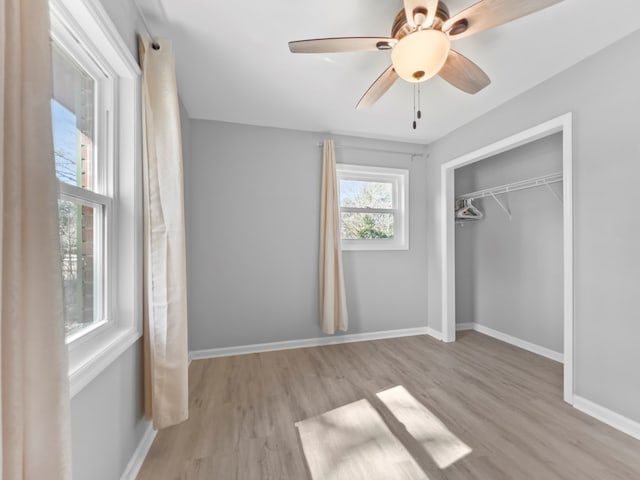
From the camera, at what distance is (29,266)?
636 millimetres

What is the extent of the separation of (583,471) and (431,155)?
3.13m

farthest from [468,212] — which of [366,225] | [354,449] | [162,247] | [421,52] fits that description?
[162,247]

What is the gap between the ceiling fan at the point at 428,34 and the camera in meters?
1.24

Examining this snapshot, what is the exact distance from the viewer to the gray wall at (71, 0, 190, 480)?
1020mm

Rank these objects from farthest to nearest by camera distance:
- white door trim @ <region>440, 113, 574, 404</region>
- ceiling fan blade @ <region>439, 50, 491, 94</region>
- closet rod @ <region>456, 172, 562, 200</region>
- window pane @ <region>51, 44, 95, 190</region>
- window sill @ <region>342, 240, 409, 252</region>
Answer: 1. window sill @ <region>342, 240, 409, 252</region>
2. closet rod @ <region>456, 172, 562, 200</region>
3. white door trim @ <region>440, 113, 574, 404</region>
4. ceiling fan blade @ <region>439, 50, 491, 94</region>
5. window pane @ <region>51, 44, 95, 190</region>

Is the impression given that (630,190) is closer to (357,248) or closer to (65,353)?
(357,248)

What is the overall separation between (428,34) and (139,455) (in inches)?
103

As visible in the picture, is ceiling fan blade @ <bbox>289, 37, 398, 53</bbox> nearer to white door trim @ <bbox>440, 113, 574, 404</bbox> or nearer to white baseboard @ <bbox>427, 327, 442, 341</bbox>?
white door trim @ <bbox>440, 113, 574, 404</bbox>

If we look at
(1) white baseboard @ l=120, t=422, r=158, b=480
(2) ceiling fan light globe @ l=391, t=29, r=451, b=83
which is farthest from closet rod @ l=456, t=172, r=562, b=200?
(1) white baseboard @ l=120, t=422, r=158, b=480

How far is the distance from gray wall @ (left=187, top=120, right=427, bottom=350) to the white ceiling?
1.09 ft

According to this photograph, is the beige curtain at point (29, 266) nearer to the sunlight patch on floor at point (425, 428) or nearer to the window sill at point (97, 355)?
the window sill at point (97, 355)

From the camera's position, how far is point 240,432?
5.79 ft

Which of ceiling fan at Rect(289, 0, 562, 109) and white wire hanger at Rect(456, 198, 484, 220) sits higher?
ceiling fan at Rect(289, 0, 562, 109)

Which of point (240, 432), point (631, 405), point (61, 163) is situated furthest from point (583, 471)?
point (61, 163)
